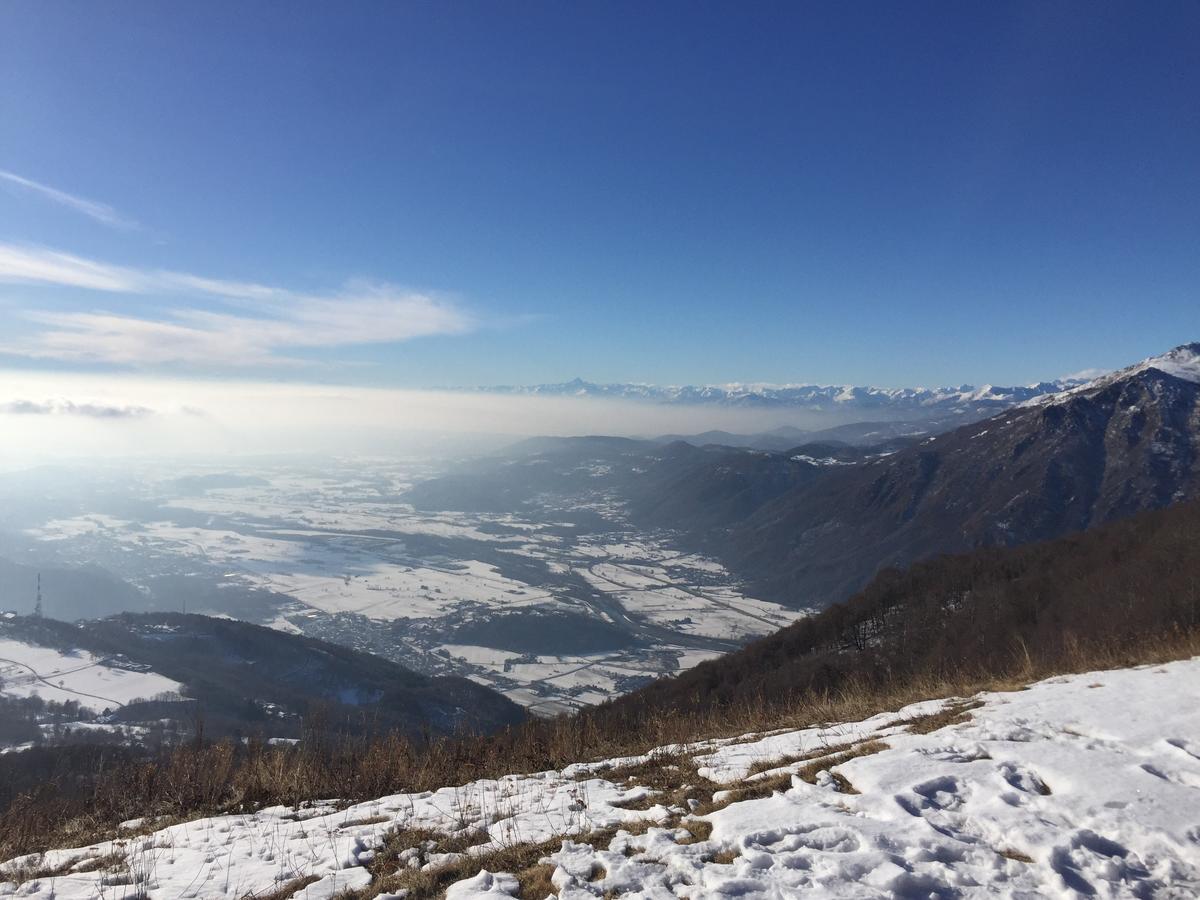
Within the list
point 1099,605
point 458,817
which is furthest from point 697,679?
point 458,817

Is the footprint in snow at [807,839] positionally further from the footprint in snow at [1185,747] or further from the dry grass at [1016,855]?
the footprint in snow at [1185,747]

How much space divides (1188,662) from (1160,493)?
244218 millimetres

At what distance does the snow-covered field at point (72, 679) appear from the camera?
82.1 m

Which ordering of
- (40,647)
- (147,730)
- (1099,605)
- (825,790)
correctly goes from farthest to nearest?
(40,647) < (147,730) < (1099,605) < (825,790)

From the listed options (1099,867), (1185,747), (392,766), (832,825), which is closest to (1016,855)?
(1099,867)

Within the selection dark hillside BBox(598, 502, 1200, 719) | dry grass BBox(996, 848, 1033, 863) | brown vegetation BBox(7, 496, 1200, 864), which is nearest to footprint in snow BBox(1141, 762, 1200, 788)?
dry grass BBox(996, 848, 1033, 863)

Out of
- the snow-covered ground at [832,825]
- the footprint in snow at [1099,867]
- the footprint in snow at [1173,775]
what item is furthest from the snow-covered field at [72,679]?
the footprint in snow at [1173,775]

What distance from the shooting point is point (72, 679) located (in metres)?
89.2

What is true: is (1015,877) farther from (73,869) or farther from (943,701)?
(73,869)

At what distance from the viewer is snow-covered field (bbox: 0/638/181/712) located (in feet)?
269

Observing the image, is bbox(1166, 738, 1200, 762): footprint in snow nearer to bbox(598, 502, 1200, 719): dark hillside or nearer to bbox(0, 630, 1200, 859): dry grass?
bbox(0, 630, 1200, 859): dry grass

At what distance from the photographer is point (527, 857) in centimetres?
572

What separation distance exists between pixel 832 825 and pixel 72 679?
400ft

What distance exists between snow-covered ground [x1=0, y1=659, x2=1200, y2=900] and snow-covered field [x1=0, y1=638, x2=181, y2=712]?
3938 inches
